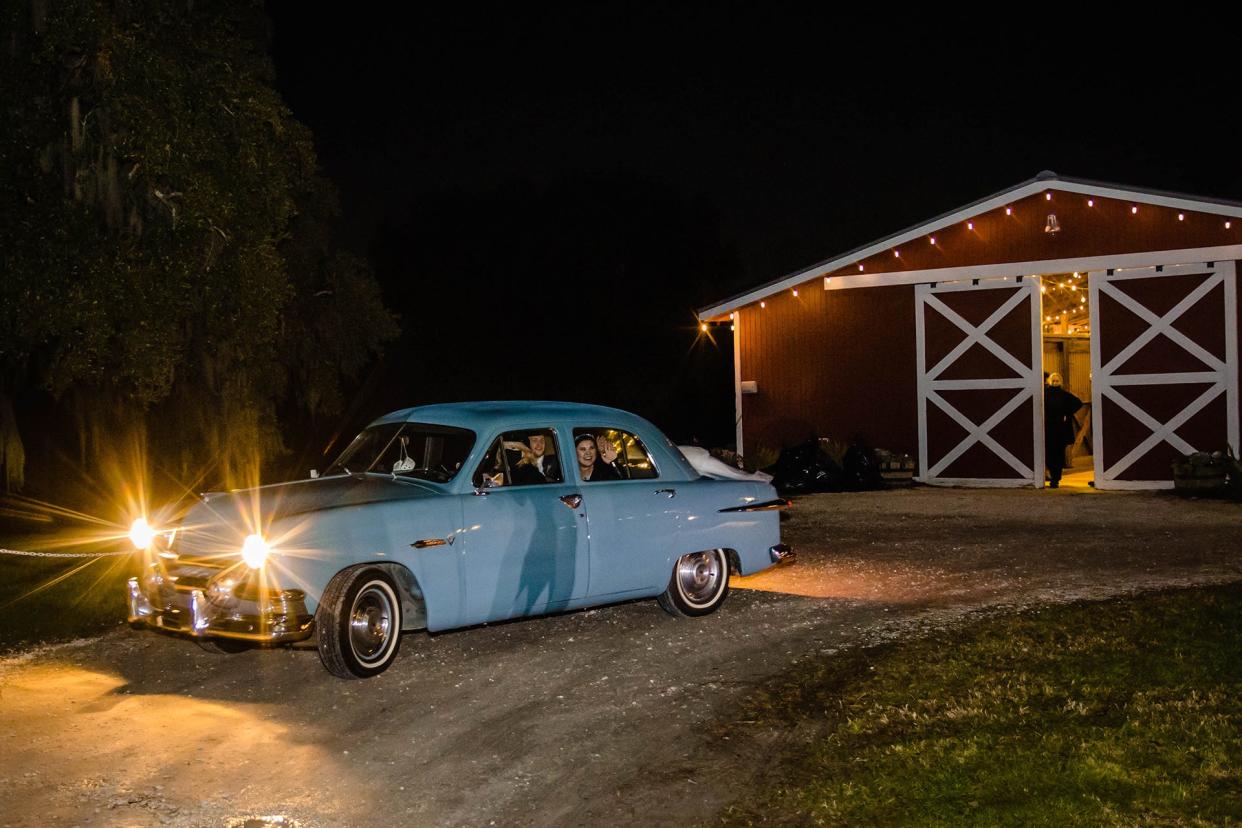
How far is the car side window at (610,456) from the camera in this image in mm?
9164

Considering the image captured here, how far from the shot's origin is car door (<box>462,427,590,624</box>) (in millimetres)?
8094

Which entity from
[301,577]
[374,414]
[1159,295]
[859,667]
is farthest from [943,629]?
[374,414]

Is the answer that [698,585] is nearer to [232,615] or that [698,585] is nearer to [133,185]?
[232,615]

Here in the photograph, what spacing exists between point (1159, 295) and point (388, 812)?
17118mm

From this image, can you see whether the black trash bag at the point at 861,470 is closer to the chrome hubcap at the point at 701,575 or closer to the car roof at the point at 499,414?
the chrome hubcap at the point at 701,575

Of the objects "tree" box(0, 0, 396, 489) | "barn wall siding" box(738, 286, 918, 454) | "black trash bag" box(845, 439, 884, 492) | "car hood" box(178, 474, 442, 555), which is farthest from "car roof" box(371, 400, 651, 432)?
"barn wall siding" box(738, 286, 918, 454)

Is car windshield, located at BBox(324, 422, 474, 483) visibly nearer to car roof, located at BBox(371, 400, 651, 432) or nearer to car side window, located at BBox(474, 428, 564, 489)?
car roof, located at BBox(371, 400, 651, 432)

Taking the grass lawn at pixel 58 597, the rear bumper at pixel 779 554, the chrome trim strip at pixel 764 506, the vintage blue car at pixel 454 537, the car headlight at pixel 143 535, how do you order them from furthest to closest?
the grass lawn at pixel 58 597 → the rear bumper at pixel 779 554 → the chrome trim strip at pixel 764 506 → the car headlight at pixel 143 535 → the vintage blue car at pixel 454 537

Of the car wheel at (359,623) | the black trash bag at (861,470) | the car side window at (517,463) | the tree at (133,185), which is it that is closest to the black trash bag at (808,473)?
the black trash bag at (861,470)

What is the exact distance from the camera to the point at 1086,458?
88.3 ft

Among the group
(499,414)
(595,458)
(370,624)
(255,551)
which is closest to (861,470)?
(595,458)

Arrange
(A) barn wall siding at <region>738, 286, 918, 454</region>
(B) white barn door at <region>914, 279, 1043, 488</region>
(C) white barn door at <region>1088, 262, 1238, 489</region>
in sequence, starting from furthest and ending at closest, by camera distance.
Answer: (A) barn wall siding at <region>738, 286, 918, 454</region>
(B) white barn door at <region>914, 279, 1043, 488</region>
(C) white barn door at <region>1088, 262, 1238, 489</region>

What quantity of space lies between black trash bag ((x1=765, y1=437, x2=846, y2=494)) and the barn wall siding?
142cm

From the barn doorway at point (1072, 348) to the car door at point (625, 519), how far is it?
44.6 feet
